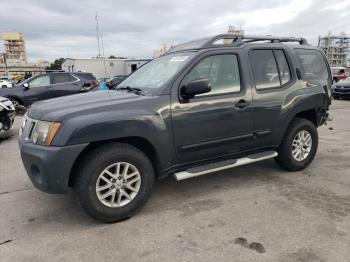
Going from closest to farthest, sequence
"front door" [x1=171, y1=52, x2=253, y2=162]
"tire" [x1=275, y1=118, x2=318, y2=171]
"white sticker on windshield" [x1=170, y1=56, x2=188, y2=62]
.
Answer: "front door" [x1=171, y1=52, x2=253, y2=162] < "white sticker on windshield" [x1=170, y1=56, x2=188, y2=62] < "tire" [x1=275, y1=118, x2=318, y2=171]

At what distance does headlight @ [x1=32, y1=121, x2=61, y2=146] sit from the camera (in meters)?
3.10

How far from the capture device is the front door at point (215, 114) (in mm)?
3701

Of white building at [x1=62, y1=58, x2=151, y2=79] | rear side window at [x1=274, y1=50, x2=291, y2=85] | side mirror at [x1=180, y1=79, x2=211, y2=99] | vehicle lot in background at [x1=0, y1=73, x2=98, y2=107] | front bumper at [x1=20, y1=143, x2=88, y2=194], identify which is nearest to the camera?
front bumper at [x1=20, y1=143, x2=88, y2=194]

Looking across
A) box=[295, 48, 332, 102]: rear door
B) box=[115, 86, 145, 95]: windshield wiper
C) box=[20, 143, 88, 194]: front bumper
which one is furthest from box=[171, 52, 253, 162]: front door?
box=[295, 48, 332, 102]: rear door

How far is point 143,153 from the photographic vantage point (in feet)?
11.5

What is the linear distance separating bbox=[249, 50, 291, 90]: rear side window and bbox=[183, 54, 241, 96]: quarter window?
0.31 m

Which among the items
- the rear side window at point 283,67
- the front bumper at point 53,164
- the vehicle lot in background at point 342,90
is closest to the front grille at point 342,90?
the vehicle lot in background at point 342,90

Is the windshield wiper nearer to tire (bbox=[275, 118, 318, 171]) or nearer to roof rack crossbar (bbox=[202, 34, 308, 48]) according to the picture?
roof rack crossbar (bbox=[202, 34, 308, 48])

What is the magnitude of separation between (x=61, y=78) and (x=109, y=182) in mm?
10761

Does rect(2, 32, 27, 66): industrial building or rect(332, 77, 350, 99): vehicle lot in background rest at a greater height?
rect(2, 32, 27, 66): industrial building

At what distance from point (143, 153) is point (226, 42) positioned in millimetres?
1909

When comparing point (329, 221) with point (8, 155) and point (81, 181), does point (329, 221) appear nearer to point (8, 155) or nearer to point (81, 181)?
point (81, 181)

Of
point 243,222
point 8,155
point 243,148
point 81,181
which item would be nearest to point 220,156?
point 243,148

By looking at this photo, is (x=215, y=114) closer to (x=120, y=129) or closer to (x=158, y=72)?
(x=158, y=72)
